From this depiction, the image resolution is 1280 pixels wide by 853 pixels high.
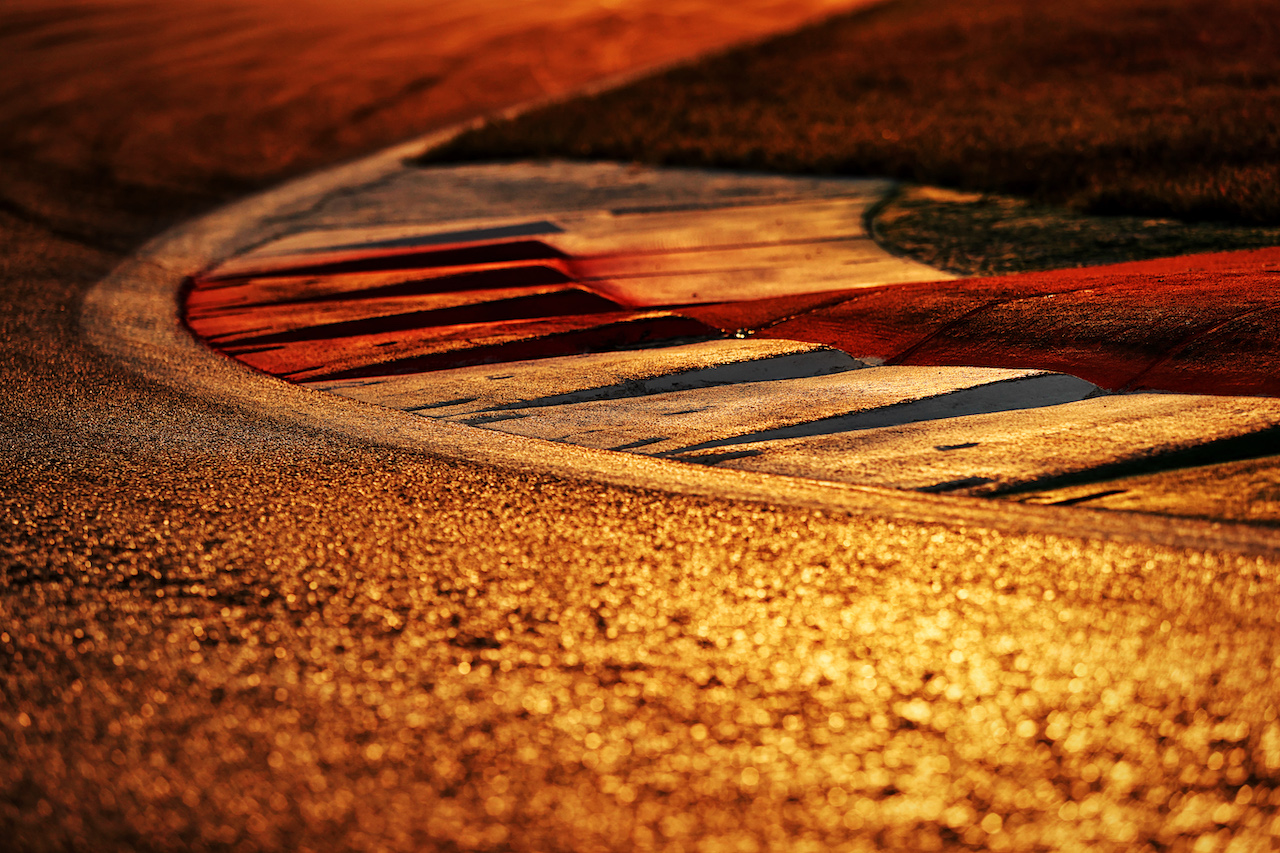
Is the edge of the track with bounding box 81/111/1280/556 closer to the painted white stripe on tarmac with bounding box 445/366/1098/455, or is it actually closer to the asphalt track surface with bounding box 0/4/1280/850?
the asphalt track surface with bounding box 0/4/1280/850

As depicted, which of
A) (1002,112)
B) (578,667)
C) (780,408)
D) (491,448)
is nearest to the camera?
(578,667)

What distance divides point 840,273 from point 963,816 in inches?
195

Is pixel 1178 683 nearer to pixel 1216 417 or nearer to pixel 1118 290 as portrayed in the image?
pixel 1216 417

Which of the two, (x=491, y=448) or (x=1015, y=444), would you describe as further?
(x=491, y=448)

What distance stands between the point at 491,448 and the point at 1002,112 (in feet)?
28.3

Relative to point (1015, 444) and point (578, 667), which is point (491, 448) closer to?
point (578, 667)

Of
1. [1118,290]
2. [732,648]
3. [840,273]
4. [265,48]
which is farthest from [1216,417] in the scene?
[265,48]

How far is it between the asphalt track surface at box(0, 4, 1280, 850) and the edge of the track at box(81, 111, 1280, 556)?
0.18 ft

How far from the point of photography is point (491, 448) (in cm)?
448

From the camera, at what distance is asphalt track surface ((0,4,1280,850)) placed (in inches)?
94.2

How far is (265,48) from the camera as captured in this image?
19359 mm

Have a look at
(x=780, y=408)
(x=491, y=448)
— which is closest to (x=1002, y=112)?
(x=780, y=408)

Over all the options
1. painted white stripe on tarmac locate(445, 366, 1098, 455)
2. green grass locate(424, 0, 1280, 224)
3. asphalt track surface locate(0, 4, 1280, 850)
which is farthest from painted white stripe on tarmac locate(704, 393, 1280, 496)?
green grass locate(424, 0, 1280, 224)

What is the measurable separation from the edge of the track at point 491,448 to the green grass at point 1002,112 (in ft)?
14.9
